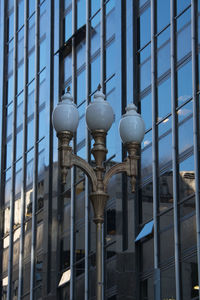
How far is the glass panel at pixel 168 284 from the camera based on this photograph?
94.8ft

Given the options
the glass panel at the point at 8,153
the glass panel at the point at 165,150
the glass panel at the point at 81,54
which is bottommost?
the glass panel at the point at 165,150

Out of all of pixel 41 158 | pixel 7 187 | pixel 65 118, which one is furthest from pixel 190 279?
pixel 7 187

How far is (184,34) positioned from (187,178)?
19.6ft

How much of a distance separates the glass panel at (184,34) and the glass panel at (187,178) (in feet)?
14.9

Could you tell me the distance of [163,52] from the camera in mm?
32469

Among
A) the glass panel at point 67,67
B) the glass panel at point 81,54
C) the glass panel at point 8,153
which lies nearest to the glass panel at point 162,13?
the glass panel at point 81,54

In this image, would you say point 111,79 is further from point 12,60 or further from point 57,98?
point 12,60

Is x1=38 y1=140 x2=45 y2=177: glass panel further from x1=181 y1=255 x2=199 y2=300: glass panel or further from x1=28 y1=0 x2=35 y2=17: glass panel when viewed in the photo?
x1=181 y1=255 x2=199 y2=300: glass panel

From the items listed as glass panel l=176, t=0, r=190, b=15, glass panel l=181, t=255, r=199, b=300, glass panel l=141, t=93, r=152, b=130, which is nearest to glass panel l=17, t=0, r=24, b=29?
glass panel l=141, t=93, r=152, b=130

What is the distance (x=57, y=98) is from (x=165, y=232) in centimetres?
1521

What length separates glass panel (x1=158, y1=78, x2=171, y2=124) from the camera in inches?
1243

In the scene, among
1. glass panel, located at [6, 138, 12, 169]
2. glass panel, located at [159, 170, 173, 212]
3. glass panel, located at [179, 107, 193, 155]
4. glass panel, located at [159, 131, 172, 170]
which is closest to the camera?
glass panel, located at [179, 107, 193, 155]

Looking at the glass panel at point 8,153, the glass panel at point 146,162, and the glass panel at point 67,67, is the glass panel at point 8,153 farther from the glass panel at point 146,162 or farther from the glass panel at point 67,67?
the glass panel at point 146,162

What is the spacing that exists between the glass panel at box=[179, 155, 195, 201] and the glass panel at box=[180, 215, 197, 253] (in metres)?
1.01
